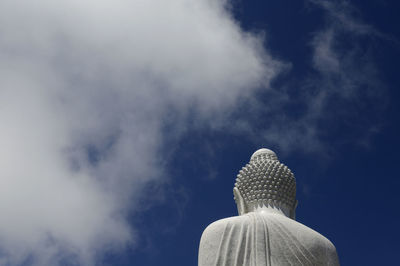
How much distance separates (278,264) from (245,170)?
251cm

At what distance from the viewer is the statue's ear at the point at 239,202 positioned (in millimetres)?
10398

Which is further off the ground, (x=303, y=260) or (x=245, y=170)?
(x=245, y=170)

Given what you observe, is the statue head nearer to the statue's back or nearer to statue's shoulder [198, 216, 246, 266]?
the statue's back

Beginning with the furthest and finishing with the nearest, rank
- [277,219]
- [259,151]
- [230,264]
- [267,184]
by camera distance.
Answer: [259,151] → [267,184] → [277,219] → [230,264]

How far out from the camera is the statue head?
33.5ft

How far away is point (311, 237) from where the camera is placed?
9109 millimetres

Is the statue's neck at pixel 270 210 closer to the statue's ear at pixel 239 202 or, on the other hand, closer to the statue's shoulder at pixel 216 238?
the statue's ear at pixel 239 202

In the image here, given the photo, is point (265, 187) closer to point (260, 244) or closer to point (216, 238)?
point (260, 244)

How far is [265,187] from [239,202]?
0.66 m

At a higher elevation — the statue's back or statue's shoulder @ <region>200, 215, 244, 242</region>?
statue's shoulder @ <region>200, 215, 244, 242</region>

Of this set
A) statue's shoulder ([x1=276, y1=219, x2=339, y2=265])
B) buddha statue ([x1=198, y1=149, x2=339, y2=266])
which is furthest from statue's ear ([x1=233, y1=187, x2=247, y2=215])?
statue's shoulder ([x1=276, y1=219, x2=339, y2=265])

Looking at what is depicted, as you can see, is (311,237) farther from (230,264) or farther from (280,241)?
(230,264)

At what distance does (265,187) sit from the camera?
10.3 metres

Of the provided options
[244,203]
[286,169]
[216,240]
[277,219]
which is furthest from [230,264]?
[286,169]
